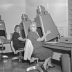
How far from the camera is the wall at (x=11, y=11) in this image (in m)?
5.73

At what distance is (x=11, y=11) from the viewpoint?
5840mm

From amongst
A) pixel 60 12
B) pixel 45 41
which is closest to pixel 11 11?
pixel 60 12

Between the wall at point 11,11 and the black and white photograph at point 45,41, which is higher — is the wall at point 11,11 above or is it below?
above

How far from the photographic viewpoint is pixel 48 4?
4113 mm

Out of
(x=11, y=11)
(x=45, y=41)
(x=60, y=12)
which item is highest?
(x=11, y=11)

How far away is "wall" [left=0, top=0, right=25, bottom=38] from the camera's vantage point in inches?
226

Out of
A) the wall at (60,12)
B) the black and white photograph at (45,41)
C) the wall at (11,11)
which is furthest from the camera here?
the wall at (11,11)

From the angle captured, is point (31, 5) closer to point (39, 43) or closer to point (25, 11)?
point (25, 11)

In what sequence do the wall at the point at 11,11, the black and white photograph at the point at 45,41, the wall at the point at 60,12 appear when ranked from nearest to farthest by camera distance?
the black and white photograph at the point at 45,41
the wall at the point at 60,12
the wall at the point at 11,11

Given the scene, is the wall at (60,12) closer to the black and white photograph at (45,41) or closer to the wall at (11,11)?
the black and white photograph at (45,41)

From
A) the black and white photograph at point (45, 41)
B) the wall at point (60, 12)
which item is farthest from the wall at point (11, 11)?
the wall at point (60, 12)

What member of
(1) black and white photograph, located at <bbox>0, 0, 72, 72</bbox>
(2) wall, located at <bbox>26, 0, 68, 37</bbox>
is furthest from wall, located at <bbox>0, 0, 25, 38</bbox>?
(2) wall, located at <bbox>26, 0, 68, 37</bbox>

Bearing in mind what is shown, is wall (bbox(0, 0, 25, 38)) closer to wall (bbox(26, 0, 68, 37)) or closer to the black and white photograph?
the black and white photograph

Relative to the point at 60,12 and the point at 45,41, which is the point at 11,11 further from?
the point at 45,41
